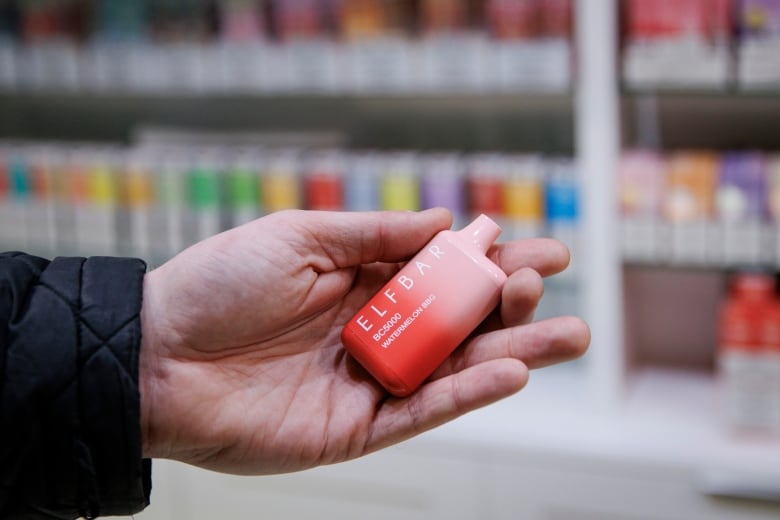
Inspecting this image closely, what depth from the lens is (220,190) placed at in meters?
2.45

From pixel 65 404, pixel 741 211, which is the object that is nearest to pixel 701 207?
pixel 741 211

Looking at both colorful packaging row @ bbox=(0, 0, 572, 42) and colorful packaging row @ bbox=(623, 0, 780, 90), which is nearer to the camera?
colorful packaging row @ bbox=(623, 0, 780, 90)

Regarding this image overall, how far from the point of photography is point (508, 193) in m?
2.23

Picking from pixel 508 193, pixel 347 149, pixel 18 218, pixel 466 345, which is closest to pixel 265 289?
pixel 466 345

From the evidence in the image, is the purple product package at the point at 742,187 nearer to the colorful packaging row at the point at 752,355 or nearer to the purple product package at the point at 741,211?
the purple product package at the point at 741,211

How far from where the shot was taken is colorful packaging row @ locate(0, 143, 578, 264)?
7.32 ft

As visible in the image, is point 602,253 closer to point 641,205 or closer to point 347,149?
point 641,205

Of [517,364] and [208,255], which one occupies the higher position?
[208,255]

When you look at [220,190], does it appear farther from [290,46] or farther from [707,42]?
[707,42]

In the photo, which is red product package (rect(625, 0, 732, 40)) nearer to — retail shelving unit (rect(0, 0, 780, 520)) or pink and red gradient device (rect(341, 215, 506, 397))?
retail shelving unit (rect(0, 0, 780, 520))

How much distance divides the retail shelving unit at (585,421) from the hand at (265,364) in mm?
951

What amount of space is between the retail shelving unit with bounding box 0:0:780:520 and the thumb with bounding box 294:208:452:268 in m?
0.96

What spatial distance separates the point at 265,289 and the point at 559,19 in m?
1.12

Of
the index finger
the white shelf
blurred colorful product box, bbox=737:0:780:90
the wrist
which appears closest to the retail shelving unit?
the white shelf
